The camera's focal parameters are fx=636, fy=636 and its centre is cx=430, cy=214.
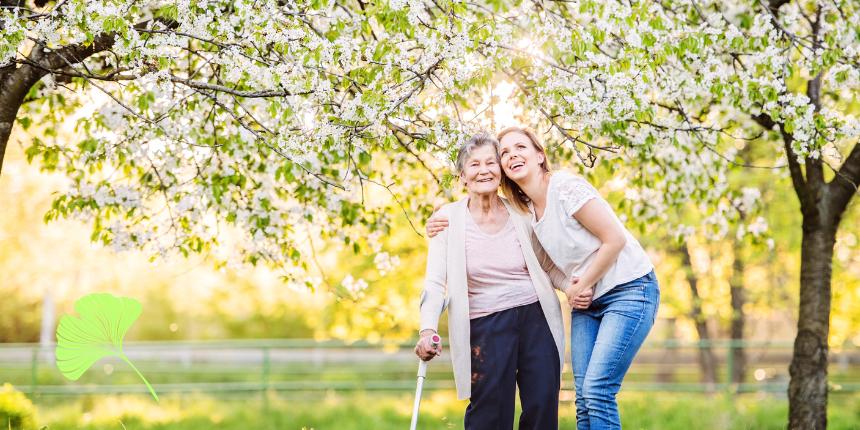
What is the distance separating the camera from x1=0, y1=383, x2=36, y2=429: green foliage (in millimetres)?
5797

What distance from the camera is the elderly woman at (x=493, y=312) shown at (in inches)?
119

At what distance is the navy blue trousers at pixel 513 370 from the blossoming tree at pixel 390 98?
121 cm

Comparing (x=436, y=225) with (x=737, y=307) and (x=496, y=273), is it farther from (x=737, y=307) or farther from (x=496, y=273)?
(x=737, y=307)

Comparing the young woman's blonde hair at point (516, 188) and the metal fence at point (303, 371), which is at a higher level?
the young woman's blonde hair at point (516, 188)

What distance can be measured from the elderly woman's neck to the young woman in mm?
177

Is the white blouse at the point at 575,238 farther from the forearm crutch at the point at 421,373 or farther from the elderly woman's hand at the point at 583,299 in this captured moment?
the forearm crutch at the point at 421,373

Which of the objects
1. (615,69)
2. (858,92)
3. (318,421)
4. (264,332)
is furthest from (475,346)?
(264,332)

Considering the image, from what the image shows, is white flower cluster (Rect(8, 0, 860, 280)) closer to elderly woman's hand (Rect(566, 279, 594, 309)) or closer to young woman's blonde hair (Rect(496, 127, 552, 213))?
young woman's blonde hair (Rect(496, 127, 552, 213))

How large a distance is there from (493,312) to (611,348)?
1.86 ft

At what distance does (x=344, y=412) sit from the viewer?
26.7 feet

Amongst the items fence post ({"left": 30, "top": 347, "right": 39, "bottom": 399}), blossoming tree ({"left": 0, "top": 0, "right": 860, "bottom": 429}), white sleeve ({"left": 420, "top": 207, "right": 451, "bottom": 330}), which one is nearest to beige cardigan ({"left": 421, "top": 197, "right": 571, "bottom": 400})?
white sleeve ({"left": 420, "top": 207, "right": 451, "bottom": 330})

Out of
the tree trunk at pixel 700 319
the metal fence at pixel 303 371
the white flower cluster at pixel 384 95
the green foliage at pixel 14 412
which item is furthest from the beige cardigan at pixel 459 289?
the tree trunk at pixel 700 319

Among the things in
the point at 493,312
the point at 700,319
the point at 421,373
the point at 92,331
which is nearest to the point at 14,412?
the point at 92,331

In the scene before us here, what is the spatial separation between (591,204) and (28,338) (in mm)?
24898
